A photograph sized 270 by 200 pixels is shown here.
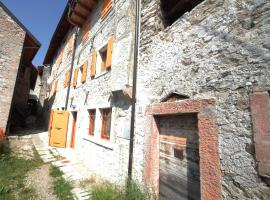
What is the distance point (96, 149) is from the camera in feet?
20.0

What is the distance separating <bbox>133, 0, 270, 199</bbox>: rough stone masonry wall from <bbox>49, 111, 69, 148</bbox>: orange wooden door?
7.10m

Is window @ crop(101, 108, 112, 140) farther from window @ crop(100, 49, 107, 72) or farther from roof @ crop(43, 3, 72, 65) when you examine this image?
roof @ crop(43, 3, 72, 65)

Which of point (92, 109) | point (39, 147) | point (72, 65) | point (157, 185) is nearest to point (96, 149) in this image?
point (92, 109)

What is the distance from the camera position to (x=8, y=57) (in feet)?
31.6

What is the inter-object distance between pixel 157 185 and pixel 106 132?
2.75 meters

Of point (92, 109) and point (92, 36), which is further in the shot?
point (92, 36)

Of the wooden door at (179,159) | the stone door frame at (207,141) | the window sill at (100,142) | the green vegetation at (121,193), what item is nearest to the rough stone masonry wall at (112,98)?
the window sill at (100,142)

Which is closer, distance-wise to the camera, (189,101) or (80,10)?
(189,101)

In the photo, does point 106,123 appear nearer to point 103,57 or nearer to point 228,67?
point 103,57

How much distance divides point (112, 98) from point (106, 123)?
1010 millimetres

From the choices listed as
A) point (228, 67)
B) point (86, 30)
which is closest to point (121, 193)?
point (228, 67)

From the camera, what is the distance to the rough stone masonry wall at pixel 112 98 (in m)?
4.72

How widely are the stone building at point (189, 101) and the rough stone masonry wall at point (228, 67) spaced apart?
0.5 inches

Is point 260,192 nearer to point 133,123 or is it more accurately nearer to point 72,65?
point 133,123
